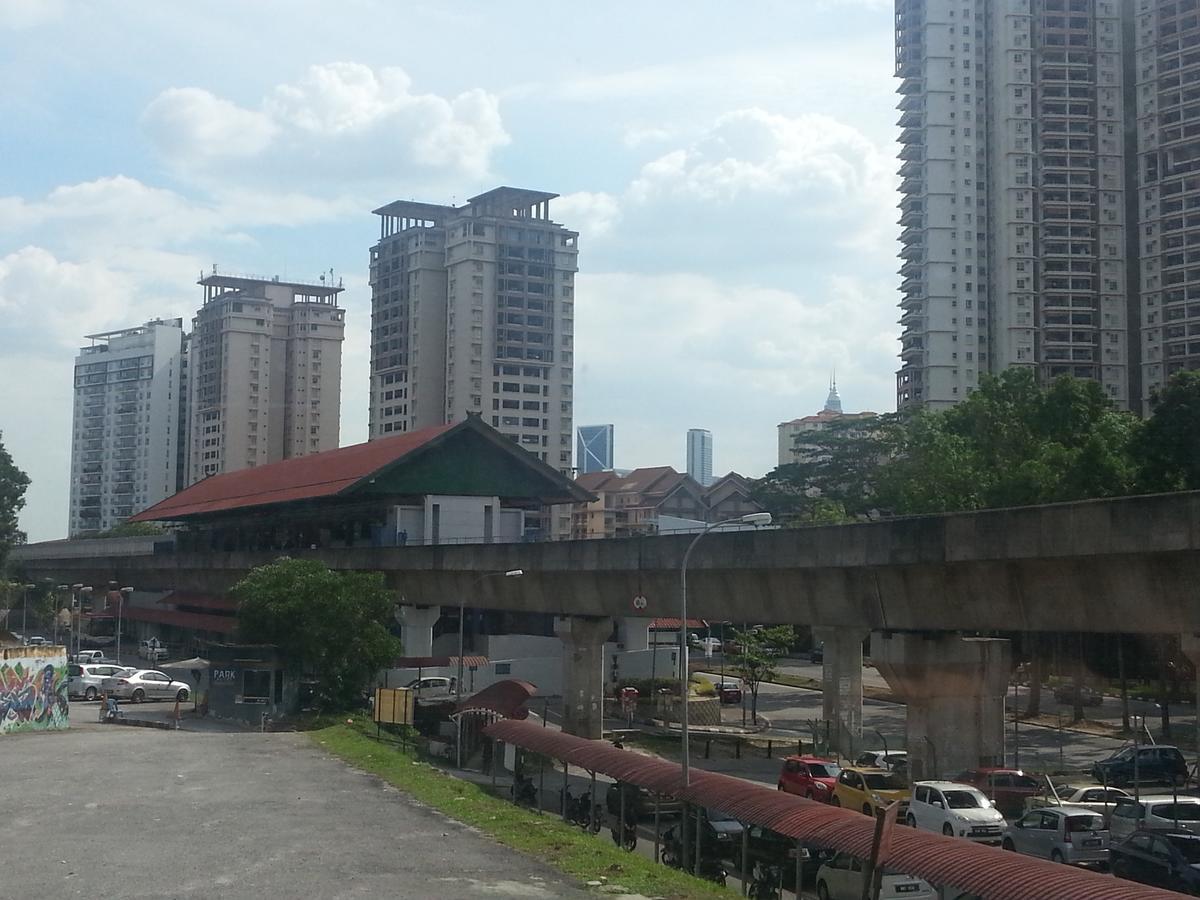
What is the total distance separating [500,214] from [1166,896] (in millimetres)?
150101

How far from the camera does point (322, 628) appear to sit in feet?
169

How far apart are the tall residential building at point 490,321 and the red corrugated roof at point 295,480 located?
180 feet

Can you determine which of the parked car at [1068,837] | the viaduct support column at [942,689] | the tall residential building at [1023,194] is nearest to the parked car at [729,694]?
the viaduct support column at [942,689]

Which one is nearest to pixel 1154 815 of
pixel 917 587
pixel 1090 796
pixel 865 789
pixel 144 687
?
pixel 865 789

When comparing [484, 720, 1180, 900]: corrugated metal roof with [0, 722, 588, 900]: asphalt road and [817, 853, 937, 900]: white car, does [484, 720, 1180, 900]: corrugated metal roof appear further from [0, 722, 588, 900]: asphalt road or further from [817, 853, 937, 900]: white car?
[0, 722, 588, 900]: asphalt road

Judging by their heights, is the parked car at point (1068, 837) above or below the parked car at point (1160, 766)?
above

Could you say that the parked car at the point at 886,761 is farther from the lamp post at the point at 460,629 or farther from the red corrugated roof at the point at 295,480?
the red corrugated roof at the point at 295,480

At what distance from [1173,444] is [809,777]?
35.6 metres

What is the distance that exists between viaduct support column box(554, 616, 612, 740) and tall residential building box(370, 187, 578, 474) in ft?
347

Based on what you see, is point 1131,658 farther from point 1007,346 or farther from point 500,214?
point 500,214

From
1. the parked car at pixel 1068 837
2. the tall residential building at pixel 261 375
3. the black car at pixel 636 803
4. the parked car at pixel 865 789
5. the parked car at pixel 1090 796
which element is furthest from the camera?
the tall residential building at pixel 261 375

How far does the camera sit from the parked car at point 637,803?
98.0ft

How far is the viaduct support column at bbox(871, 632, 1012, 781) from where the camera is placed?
120ft

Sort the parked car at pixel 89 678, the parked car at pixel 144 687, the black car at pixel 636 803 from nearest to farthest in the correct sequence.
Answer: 1. the black car at pixel 636 803
2. the parked car at pixel 144 687
3. the parked car at pixel 89 678
